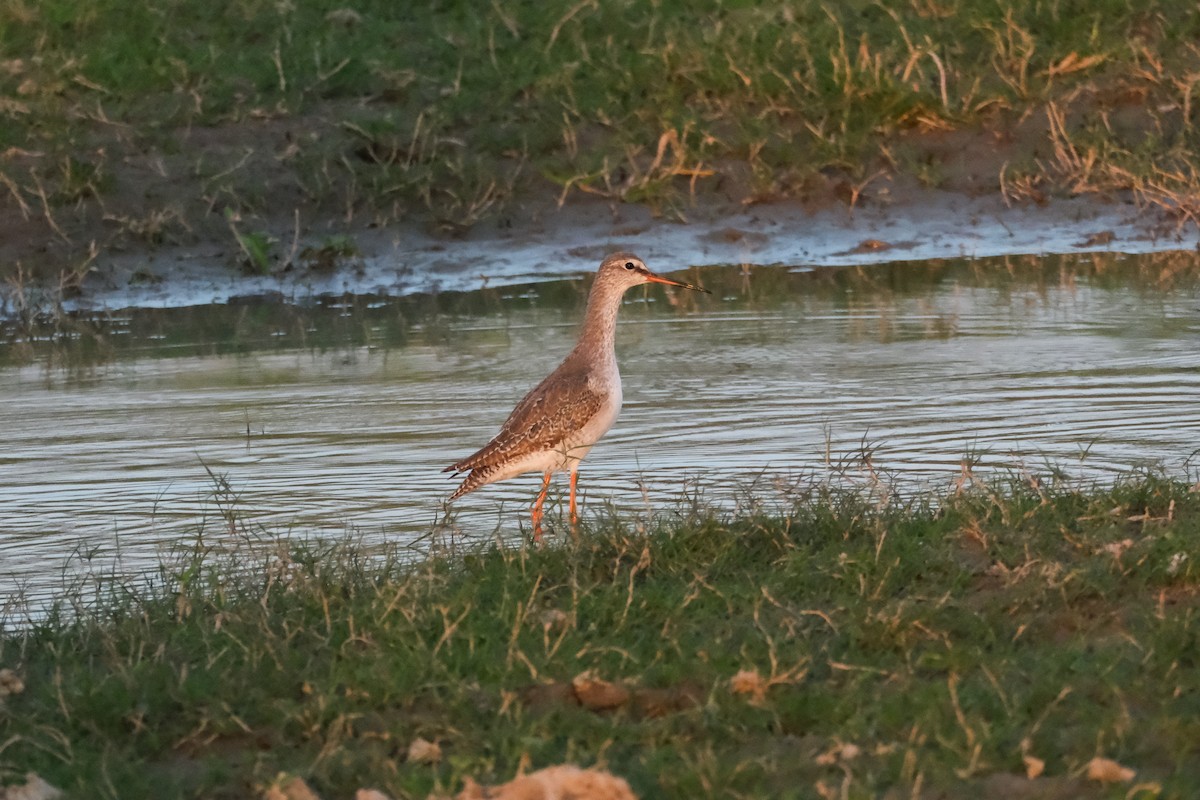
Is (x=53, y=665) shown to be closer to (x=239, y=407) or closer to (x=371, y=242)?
(x=239, y=407)

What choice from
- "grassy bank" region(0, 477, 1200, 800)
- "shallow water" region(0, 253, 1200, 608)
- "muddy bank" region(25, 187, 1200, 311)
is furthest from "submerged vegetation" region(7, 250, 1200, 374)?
"grassy bank" region(0, 477, 1200, 800)

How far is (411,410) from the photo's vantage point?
31.0ft

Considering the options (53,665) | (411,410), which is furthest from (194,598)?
(411,410)

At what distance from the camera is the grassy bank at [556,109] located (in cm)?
1299

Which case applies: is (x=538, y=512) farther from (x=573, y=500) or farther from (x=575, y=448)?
(x=575, y=448)

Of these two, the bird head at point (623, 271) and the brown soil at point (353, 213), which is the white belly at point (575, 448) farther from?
the brown soil at point (353, 213)

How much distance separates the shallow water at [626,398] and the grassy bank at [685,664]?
92 cm

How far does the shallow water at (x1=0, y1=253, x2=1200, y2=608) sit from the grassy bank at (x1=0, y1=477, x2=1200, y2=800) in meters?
0.92

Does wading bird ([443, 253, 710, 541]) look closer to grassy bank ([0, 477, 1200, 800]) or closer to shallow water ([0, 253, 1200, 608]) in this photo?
shallow water ([0, 253, 1200, 608])

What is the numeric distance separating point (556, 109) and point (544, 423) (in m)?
6.50

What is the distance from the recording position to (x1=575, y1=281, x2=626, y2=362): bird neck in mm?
8062

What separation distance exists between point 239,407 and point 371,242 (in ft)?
11.3

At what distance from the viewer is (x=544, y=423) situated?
298 inches

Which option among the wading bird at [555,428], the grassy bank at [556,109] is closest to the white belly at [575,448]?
the wading bird at [555,428]
